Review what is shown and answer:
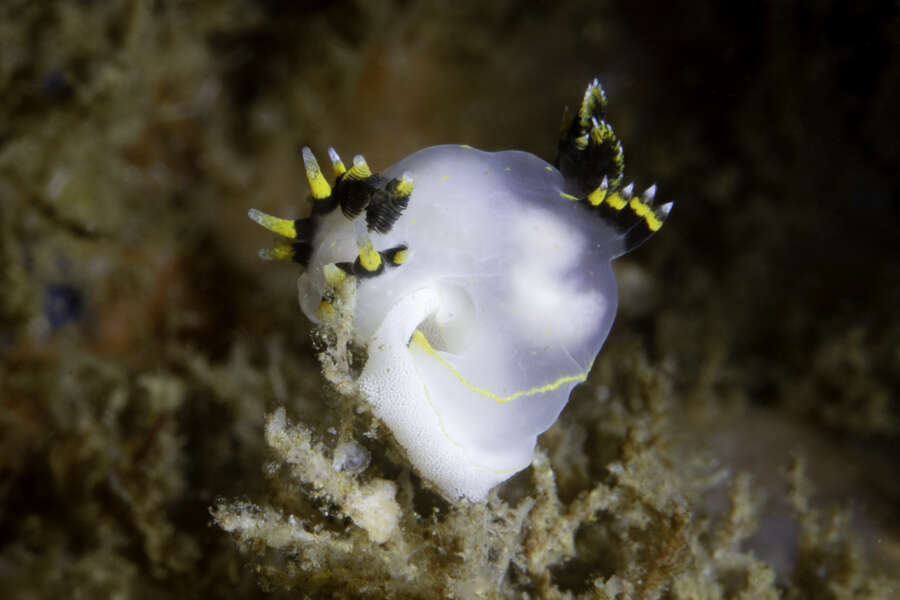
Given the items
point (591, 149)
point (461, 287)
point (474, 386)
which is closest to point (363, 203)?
point (461, 287)

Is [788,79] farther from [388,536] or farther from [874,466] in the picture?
[388,536]

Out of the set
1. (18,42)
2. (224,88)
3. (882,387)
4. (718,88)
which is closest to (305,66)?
(224,88)

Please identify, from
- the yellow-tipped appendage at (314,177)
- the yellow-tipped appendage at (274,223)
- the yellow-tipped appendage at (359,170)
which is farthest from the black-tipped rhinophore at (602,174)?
the yellow-tipped appendage at (274,223)

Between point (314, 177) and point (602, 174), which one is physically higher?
point (602, 174)

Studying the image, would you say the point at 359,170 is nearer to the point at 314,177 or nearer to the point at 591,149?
the point at 314,177

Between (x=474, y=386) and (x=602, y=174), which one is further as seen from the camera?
(x=602, y=174)

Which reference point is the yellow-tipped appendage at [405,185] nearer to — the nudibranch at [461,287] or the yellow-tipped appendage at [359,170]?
the nudibranch at [461,287]

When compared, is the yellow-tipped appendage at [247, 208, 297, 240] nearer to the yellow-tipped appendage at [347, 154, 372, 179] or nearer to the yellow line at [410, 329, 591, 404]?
the yellow-tipped appendage at [347, 154, 372, 179]

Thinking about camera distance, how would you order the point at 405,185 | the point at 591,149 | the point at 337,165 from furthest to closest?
the point at 591,149 < the point at 337,165 < the point at 405,185
